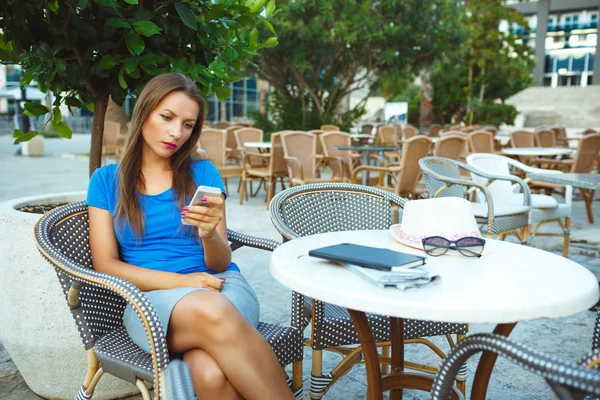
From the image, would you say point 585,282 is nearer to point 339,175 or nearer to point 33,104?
point 33,104

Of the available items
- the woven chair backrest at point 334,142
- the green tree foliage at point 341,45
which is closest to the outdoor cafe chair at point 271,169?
the woven chair backrest at point 334,142

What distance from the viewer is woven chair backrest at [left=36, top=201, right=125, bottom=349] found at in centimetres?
175

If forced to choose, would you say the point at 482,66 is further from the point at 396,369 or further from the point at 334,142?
the point at 396,369

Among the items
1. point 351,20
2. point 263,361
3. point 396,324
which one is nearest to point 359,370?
→ point 396,324

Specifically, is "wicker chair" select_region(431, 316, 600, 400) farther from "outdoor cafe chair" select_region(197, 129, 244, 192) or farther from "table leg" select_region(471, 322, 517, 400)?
"outdoor cafe chair" select_region(197, 129, 244, 192)

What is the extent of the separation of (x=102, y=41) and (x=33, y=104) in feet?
1.40

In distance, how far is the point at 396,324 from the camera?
1866mm

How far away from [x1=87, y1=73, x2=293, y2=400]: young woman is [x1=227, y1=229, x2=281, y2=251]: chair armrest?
0.14 meters

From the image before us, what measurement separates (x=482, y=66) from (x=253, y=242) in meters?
22.2

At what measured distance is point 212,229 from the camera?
67.6 inches

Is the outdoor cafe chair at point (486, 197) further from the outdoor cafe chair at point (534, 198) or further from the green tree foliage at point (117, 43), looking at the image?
the green tree foliage at point (117, 43)

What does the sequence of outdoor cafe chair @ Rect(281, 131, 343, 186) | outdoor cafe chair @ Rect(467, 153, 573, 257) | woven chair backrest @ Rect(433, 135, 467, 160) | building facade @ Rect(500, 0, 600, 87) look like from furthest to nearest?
building facade @ Rect(500, 0, 600, 87) → outdoor cafe chair @ Rect(281, 131, 343, 186) → woven chair backrest @ Rect(433, 135, 467, 160) → outdoor cafe chair @ Rect(467, 153, 573, 257)

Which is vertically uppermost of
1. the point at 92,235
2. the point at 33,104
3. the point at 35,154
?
the point at 33,104

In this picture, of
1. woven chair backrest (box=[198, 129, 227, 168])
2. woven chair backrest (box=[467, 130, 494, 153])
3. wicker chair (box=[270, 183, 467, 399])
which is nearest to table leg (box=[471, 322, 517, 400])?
wicker chair (box=[270, 183, 467, 399])
